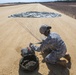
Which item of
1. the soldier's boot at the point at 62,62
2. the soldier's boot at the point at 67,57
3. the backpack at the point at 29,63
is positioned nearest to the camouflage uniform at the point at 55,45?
the soldier's boot at the point at 62,62

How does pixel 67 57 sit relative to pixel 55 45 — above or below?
below

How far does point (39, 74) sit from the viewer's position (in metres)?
5.89

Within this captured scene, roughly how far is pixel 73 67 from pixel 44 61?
41.0 inches

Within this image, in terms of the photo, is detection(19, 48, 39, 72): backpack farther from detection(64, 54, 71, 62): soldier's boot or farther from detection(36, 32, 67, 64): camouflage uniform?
detection(64, 54, 71, 62): soldier's boot

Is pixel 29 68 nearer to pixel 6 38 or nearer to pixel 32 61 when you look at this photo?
pixel 32 61

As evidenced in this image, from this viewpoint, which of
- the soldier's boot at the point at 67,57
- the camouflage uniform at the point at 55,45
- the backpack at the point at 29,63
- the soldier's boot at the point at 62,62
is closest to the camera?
the backpack at the point at 29,63

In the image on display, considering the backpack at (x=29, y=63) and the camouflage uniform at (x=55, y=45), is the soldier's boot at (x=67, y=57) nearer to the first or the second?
the camouflage uniform at (x=55, y=45)

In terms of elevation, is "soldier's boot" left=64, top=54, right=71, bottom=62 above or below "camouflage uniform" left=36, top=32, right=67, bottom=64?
below

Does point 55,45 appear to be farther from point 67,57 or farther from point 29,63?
point 29,63

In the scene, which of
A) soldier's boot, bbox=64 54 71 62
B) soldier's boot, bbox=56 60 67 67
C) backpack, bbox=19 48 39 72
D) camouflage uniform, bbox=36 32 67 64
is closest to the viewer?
backpack, bbox=19 48 39 72

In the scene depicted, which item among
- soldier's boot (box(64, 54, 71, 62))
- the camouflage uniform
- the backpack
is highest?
the camouflage uniform

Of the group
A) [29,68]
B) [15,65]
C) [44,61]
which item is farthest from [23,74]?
[44,61]

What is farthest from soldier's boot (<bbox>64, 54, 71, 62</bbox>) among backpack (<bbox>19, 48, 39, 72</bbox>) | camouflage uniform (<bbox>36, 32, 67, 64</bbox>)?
backpack (<bbox>19, 48, 39, 72</bbox>)

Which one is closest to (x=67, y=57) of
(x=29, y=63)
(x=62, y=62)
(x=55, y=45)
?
(x=62, y=62)
